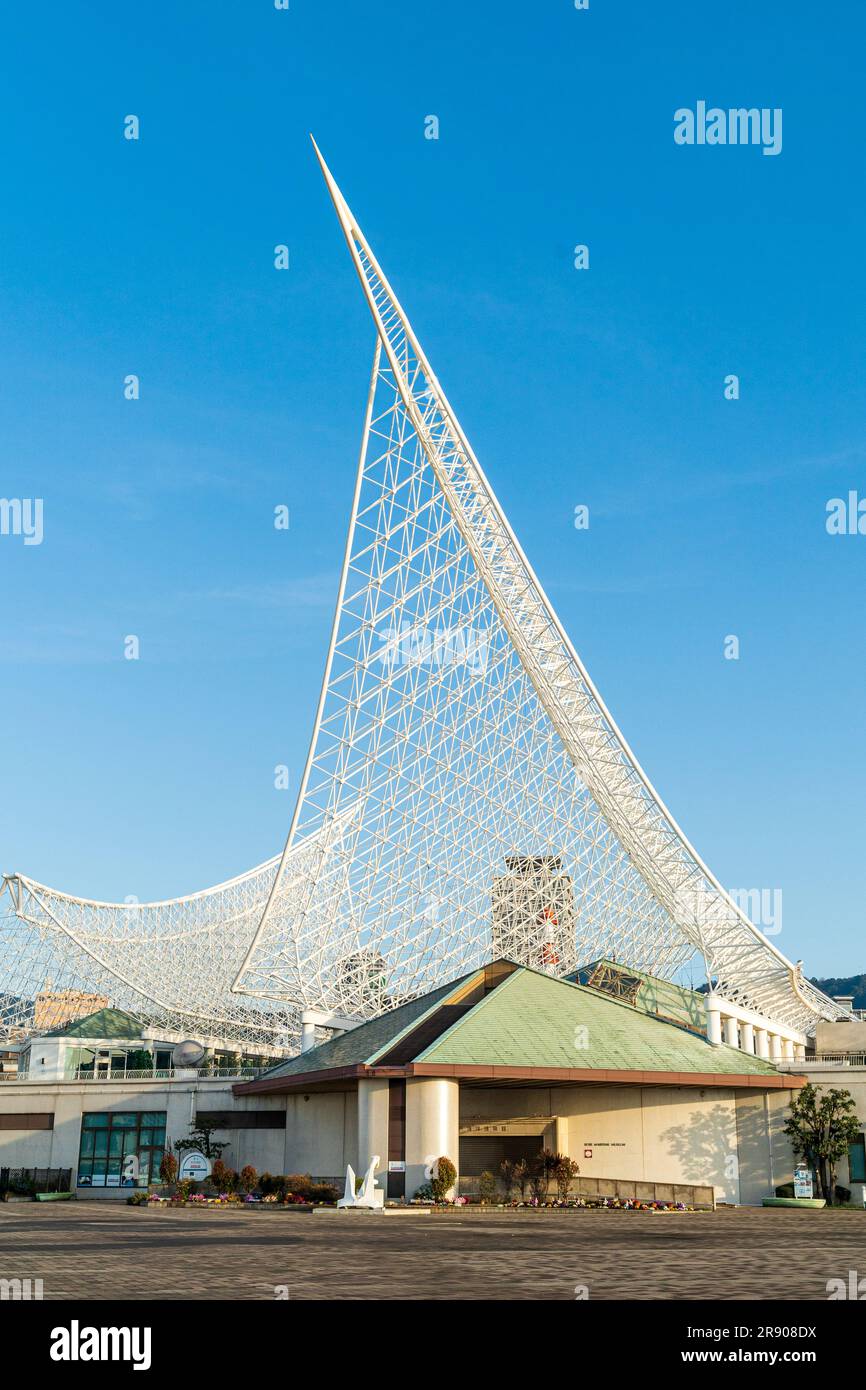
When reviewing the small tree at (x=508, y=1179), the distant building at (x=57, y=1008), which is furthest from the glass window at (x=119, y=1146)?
the distant building at (x=57, y=1008)

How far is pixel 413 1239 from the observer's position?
27.8 m

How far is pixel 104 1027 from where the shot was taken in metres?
106

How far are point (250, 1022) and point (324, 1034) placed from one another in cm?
4596

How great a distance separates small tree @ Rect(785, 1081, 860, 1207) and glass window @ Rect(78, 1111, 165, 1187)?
32.4 m

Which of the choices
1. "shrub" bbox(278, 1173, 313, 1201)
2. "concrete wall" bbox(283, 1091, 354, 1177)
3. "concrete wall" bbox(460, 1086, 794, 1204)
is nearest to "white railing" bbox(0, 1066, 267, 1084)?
"concrete wall" bbox(283, 1091, 354, 1177)

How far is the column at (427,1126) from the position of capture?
4584 centimetres

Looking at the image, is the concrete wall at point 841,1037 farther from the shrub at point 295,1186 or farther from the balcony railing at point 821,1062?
the shrub at point 295,1186

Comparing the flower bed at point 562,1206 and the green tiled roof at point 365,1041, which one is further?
the green tiled roof at point 365,1041

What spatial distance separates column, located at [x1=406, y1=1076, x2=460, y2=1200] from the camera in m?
45.8

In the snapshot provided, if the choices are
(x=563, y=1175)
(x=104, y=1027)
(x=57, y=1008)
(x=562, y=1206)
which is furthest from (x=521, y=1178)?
(x=57, y=1008)

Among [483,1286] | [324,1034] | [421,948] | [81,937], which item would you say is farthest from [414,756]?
[81,937]

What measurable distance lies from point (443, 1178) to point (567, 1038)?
8.88 m

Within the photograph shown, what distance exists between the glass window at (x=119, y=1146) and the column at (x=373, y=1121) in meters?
20.5

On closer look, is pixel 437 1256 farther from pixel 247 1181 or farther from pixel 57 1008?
pixel 57 1008
